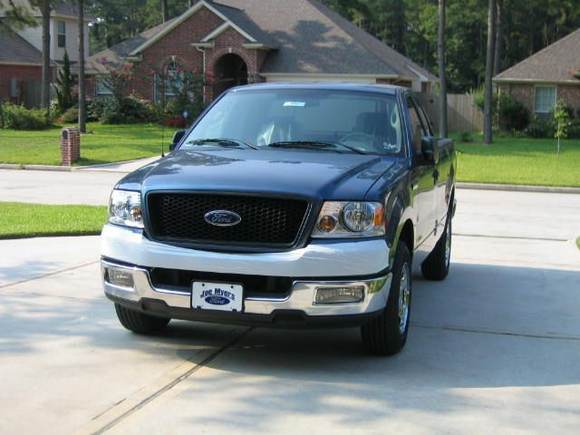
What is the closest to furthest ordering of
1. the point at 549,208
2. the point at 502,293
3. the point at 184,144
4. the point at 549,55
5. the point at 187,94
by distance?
the point at 184,144
the point at 502,293
the point at 549,208
the point at 187,94
the point at 549,55

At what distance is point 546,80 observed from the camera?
43.8m

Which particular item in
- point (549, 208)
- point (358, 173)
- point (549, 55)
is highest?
point (549, 55)

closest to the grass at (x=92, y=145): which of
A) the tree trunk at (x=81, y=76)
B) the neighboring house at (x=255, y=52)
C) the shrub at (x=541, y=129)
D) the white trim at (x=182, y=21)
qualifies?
the tree trunk at (x=81, y=76)

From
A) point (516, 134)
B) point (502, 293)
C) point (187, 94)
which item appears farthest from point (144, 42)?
point (502, 293)

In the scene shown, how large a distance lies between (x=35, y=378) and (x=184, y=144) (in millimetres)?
2516

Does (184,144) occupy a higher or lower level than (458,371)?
higher

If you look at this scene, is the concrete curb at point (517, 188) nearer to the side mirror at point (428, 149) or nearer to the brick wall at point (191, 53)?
the side mirror at point (428, 149)

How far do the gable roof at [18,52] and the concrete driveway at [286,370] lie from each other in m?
43.7

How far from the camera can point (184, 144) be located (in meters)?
7.29

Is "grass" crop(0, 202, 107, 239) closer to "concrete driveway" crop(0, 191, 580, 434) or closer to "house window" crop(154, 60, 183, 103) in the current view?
"concrete driveway" crop(0, 191, 580, 434)

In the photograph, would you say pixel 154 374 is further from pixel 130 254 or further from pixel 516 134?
pixel 516 134

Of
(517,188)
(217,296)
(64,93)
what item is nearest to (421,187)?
(217,296)

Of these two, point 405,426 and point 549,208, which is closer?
point 405,426

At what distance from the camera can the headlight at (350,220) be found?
5621mm
